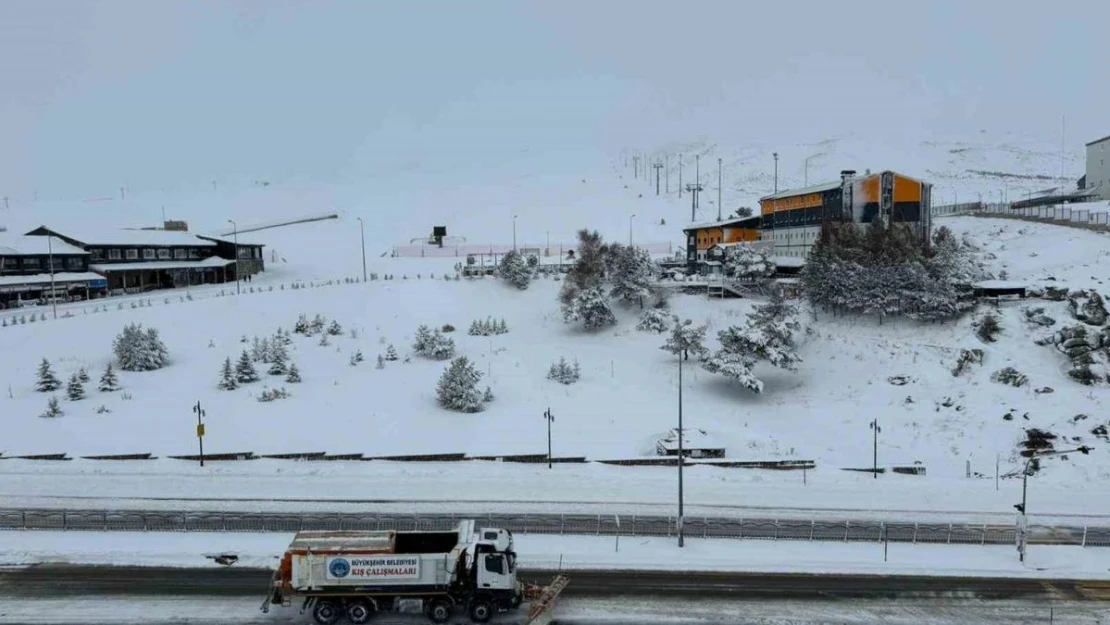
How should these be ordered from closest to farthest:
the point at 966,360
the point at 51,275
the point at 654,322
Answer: the point at 966,360 → the point at 654,322 → the point at 51,275

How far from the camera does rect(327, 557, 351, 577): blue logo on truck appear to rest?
727 inches

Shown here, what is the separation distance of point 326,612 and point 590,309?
34033 mm

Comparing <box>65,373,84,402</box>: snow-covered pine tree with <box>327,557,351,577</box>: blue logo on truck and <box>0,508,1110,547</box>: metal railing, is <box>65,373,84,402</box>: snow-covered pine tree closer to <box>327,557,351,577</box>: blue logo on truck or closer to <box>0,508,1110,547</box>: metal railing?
<box>0,508,1110,547</box>: metal railing

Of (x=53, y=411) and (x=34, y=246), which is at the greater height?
(x=34, y=246)

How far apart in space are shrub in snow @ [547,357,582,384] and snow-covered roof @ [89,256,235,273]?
133 ft

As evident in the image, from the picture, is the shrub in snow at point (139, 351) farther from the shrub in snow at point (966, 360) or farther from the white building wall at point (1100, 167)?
the white building wall at point (1100, 167)

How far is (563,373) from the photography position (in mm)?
43438

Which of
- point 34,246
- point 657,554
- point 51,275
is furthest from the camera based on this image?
point 34,246

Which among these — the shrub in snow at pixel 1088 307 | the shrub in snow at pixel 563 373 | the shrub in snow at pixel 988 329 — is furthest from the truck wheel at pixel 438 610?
the shrub in snow at pixel 1088 307

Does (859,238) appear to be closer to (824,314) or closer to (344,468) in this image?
(824,314)

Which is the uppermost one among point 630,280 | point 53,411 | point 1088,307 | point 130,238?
point 130,238

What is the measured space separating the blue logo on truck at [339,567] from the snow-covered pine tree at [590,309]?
1320 inches

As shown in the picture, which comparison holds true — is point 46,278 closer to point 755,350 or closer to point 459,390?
point 459,390

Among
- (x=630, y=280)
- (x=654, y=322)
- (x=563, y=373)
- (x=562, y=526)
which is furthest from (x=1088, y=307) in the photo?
(x=562, y=526)
